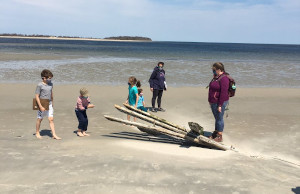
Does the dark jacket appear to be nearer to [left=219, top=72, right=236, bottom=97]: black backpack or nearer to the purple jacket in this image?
the purple jacket

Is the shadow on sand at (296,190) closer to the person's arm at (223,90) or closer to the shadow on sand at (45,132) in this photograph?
the person's arm at (223,90)

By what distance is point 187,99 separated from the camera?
548 inches

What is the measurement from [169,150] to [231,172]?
1.58 m

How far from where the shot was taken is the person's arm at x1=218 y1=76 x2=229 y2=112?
22.3ft

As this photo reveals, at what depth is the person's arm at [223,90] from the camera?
680 centimetres

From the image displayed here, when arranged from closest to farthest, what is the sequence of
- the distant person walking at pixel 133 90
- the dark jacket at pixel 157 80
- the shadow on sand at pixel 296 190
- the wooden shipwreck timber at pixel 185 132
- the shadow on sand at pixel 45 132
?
the shadow on sand at pixel 296 190, the wooden shipwreck timber at pixel 185 132, the shadow on sand at pixel 45 132, the distant person walking at pixel 133 90, the dark jacket at pixel 157 80

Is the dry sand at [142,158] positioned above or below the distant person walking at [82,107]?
below

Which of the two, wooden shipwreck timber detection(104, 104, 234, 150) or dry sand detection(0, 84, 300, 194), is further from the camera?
wooden shipwreck timber detection(104, 104, 234, 150)

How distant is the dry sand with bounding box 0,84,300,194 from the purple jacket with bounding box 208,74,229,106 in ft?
3.96

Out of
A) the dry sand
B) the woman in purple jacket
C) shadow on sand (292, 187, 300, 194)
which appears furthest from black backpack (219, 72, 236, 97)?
shadow on sand (292, 187, 300, 194)

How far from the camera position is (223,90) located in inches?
269

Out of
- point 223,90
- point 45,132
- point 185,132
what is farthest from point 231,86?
point 45,132

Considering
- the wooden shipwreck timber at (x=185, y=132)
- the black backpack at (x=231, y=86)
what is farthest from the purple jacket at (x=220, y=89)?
the wooden shipwreck timber at (x=185, y=132)

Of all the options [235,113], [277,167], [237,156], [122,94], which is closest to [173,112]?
[235,113]
